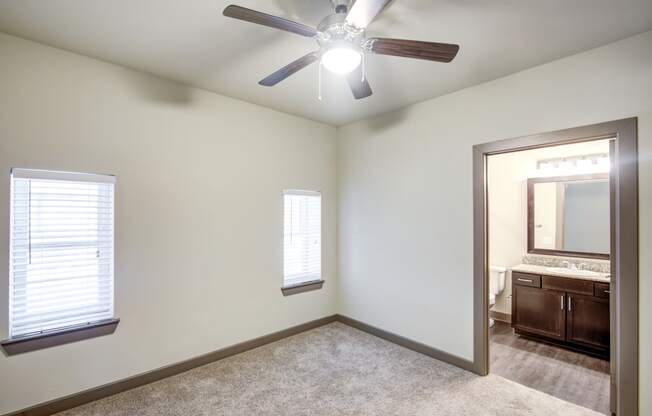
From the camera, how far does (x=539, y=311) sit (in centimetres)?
363

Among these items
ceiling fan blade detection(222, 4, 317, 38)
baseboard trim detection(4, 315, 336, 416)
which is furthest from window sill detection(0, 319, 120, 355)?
ceiling fan blade detection(222, 4, 317, 38)

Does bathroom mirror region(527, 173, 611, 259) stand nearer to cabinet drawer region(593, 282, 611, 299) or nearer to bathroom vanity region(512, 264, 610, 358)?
bathroom vanity region(512, 264, 610, 358)

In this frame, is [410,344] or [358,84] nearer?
[358,84]

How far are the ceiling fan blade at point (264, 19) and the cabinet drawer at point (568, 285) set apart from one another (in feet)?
11.8

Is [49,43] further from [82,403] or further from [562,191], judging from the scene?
[562,191]

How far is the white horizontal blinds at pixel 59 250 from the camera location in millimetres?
2184

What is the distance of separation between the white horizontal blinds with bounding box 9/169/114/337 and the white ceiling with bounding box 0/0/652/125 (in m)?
0.98

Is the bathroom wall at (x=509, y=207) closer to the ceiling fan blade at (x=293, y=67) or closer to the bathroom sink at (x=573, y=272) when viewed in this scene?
the bathroom sink at (x=573, y=272)

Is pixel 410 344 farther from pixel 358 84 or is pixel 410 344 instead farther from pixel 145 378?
pixel 358 84

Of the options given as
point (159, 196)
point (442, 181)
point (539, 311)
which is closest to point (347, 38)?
point (442, 181)

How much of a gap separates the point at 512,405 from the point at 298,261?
2401 millimetres

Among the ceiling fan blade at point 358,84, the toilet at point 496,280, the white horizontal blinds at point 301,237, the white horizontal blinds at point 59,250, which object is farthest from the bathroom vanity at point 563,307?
the white horizontal blinds at point 59,250

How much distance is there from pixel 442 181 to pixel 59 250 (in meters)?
3.25

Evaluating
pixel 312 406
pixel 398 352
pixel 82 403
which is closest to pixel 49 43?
pixel 82 403
